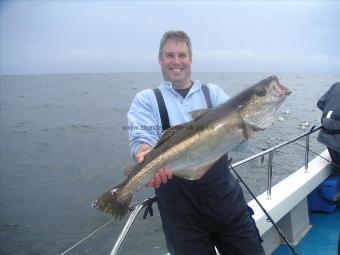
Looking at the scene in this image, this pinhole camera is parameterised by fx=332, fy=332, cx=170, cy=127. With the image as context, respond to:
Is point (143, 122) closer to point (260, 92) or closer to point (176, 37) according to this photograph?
point (176, 37)

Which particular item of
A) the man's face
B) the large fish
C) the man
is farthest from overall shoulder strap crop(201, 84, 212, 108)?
the large fish

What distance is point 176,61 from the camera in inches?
148

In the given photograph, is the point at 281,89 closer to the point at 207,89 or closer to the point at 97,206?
the point at 207,89

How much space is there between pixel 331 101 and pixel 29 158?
20783mm

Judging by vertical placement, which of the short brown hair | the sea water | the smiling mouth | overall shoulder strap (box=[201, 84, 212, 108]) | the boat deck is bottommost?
the sea water

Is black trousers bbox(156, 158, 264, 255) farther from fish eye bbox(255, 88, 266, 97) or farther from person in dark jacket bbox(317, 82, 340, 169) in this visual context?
person in dark jacket bbox(317, 82, 340, 169)

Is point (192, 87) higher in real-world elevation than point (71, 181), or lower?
higher

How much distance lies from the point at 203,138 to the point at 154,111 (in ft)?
2.21

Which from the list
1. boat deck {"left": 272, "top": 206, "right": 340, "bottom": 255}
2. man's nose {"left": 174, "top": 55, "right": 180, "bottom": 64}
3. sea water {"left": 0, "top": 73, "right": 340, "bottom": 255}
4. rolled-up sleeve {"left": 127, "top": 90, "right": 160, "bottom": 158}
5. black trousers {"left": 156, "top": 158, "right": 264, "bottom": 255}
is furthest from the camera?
sea water {"left": 0, "top": 73, "right": 340, "bottom": 255}

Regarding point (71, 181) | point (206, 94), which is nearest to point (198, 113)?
point (206, 94)

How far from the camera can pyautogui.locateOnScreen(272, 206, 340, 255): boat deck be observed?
18.8 feet

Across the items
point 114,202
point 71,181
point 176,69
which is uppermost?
point 176,69

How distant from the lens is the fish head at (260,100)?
11.0 ft

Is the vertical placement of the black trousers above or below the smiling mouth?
below
